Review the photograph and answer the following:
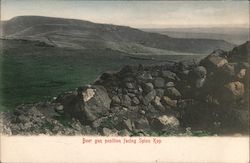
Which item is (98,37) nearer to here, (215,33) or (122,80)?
(122,80)

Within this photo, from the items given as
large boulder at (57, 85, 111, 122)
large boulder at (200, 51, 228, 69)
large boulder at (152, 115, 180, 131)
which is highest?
large boulder at (200, 51, 228, 69)

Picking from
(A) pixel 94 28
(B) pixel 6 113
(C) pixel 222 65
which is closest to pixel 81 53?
(A) pixel 94 28

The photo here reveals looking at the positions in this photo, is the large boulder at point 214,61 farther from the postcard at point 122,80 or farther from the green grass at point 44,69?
the green grass at point 44,69

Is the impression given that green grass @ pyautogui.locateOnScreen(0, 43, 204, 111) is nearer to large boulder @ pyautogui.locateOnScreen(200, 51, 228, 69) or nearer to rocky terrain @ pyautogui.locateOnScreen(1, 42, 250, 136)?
rocky terrain @ pyautogui.locateOnScreen(1, 42, 250, 136)

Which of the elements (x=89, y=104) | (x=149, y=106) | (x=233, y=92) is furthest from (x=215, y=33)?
(x=89, y=104)

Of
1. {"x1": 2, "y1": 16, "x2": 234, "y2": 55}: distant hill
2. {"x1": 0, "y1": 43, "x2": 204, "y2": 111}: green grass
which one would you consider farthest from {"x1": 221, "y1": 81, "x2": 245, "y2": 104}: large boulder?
{"x1": 0, "y1": 43, "x2": 204, "y2": 111}: green grass

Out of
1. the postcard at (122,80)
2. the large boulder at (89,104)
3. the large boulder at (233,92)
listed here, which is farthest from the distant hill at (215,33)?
the large boulder at (89,104)
